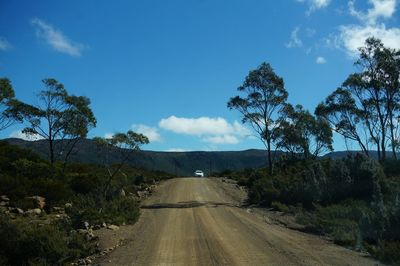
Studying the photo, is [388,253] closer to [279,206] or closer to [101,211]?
[101,211]

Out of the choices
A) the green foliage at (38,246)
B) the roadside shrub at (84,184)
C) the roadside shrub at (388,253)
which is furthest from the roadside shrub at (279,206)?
the green foliage at (38,246)

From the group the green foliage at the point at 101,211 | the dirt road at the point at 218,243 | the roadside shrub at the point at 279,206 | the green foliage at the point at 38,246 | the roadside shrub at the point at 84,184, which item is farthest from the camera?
the roadside shrub at the point at 84,184

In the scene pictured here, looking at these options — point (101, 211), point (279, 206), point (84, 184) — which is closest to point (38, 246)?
point (101, 211)

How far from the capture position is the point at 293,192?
30.0 m

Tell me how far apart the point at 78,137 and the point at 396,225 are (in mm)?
34361

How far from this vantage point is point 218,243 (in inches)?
641

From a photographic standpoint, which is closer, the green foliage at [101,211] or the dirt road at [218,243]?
the dirt road at [218,243]

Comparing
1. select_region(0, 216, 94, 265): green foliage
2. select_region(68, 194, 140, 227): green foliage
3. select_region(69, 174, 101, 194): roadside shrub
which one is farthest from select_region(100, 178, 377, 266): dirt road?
select_region(69, 174, 101, 194): roadside shrub

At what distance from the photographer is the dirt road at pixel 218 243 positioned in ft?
45.3

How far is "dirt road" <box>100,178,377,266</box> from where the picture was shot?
544 inches

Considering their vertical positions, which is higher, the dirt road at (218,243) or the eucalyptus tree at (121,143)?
the eucalyptus tree at (121,143)

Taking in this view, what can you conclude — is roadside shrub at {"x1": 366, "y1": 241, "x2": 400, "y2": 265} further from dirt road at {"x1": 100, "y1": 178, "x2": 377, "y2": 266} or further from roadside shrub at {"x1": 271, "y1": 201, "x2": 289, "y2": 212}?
roadside shrub at {"x1": 271, "y1": 201, "x2": 289, "y2": 212}

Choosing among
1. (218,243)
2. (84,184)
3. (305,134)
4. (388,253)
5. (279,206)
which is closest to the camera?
(388,253)

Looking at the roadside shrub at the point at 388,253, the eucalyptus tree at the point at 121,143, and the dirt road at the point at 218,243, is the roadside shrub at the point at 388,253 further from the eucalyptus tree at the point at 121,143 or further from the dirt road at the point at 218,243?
the eucalyptus tree at the point at 121,143
